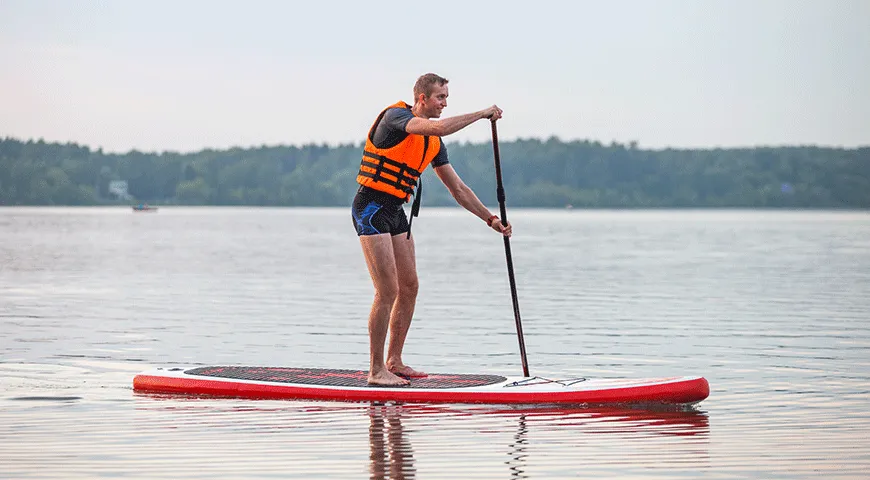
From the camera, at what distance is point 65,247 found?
44031 millimetres

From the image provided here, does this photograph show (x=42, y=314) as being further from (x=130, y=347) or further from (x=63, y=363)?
(x=63, y=363)

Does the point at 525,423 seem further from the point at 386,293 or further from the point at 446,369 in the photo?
the point at 446,369

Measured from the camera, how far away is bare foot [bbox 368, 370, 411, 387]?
30.1ft

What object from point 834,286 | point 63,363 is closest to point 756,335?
point 63,363

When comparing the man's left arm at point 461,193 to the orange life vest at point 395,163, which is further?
the man's left arm at point 461,193

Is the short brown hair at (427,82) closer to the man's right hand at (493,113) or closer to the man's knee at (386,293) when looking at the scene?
the man's right hand at (493,113)

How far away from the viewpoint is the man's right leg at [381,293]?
9.09 metres

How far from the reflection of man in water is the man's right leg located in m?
0.34

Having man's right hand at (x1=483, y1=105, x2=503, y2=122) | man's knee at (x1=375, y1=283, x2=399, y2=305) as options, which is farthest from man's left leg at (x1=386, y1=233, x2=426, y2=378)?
man's right hand at (x1=483, y1=105, x2=503, y2=122)

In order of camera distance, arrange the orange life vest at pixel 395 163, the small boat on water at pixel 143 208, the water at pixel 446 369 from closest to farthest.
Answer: the water at pixel 446 369, the orange life vest at pixel 395 163, the small boat on water at pixel 143 208

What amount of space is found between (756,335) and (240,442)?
8.45 m

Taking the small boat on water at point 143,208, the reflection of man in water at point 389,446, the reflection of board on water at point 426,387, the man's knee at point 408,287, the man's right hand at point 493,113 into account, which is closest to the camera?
the reflection of man in water at point 389,446

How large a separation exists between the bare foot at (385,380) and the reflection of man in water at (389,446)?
242 mm

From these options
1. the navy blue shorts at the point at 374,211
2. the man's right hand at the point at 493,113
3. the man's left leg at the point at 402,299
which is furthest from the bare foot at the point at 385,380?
the man's right hand at the point at 493,113
